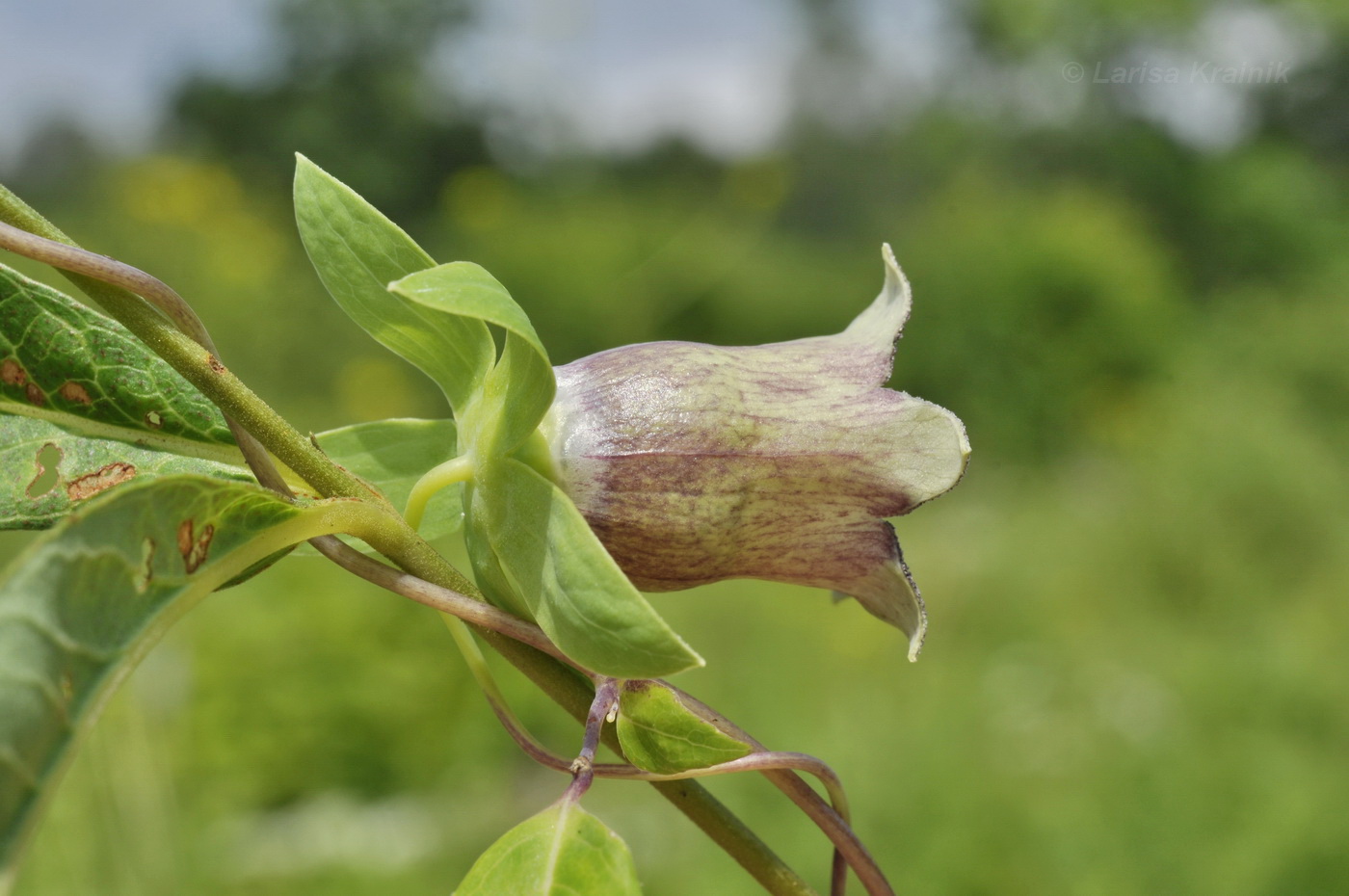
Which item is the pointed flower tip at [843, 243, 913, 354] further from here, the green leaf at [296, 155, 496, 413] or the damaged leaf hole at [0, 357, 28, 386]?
the damaged leaf hole at [0, 357, 28, 386]

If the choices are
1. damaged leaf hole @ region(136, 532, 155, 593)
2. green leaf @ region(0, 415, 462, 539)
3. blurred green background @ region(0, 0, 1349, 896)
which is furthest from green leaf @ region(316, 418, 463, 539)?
blurred green background @ region(0, 0, 1349, 896)

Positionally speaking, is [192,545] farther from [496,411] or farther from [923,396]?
[923,396]

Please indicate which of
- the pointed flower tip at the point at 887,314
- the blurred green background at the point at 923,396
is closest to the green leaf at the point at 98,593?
the pointed flower tip at the point at 887,314

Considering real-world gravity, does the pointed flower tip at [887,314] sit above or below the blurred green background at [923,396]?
above

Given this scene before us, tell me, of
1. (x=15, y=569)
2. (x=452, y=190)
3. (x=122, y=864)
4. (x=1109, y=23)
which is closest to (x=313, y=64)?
(x=452, y=190)

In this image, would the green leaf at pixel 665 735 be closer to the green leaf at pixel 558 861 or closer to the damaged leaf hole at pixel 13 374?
the green leaf at pixel 558 861
